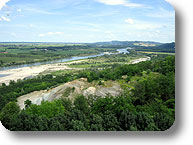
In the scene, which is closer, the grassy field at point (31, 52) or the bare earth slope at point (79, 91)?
the bare earth slope at point (79, 91)

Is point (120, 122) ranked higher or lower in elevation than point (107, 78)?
lower

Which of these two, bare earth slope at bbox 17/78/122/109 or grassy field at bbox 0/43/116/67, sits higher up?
grassy field at bbox 0/43/116/67

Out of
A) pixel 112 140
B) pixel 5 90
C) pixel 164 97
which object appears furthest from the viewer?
pixel 5 90

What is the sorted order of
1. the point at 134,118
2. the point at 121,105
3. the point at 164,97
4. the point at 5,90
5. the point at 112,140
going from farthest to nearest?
1. the point at 5,90
2. the point at 164,97
3. the point at 121,105
4. the point at 134,118
5. the point at 112,140

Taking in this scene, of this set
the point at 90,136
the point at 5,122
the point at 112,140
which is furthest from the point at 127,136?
the point at 5,122

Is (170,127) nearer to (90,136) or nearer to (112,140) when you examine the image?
(112,140)

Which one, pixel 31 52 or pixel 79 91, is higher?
pixel 31 52

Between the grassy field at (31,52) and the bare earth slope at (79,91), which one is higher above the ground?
the grassy field at (31,52)

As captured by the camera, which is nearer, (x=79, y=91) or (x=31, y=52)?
(x=79, y=91)

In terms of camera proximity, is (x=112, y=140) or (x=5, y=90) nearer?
(x=112, y=140)

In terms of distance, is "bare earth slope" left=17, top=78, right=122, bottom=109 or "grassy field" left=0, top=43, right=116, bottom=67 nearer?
"bare earth slope" left=17, top=78, right=122, bottom=109

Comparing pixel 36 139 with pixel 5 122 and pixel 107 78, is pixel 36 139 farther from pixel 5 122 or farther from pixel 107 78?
pixel 107 78
